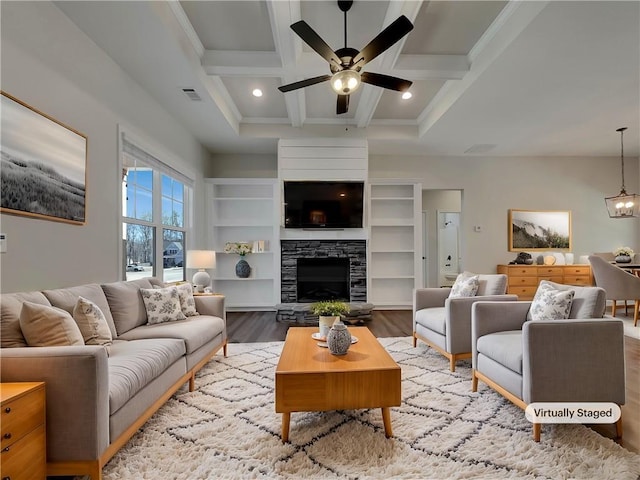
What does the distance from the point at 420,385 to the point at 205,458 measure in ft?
5.50

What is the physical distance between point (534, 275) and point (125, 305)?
6.55 metres

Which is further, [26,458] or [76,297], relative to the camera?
[76,297]

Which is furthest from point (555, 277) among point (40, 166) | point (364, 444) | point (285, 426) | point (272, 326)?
point (40, 166)

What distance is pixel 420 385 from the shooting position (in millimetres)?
2787

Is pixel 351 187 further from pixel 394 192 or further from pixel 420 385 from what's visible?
pixel 420 385

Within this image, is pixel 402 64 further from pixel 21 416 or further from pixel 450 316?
pixel 21 416

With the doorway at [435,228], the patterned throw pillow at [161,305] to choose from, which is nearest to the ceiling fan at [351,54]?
the patterned throw pillow at [161,305]

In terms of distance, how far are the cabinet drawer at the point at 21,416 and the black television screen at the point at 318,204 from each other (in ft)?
14.5

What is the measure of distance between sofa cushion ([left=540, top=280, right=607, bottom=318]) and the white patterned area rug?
A: 708 millimetres

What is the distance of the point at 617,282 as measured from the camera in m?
4.93

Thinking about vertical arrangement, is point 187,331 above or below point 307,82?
below

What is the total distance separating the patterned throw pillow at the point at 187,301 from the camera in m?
3.35

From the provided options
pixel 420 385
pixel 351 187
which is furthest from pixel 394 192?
pixel 420 385

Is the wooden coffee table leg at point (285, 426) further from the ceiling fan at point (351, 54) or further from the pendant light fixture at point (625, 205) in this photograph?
the pendant light fixture at point (625, 205)
